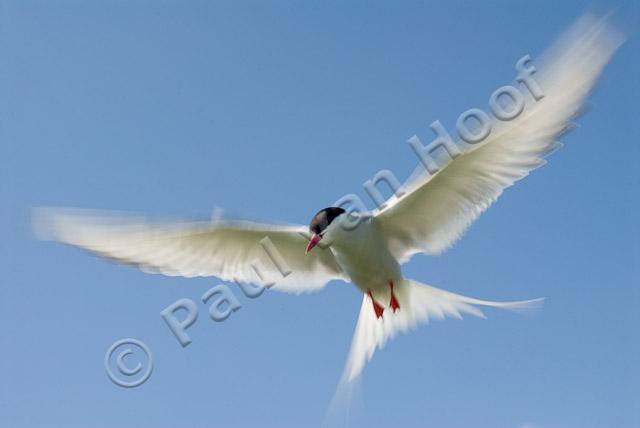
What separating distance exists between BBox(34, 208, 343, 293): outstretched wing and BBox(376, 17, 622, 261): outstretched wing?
0.76m

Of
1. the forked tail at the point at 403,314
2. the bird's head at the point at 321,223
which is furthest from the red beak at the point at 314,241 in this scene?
the forked tail at the point at 403,314

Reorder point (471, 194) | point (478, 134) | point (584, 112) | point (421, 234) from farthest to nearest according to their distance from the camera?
point (421, 234)
point (471, 194)
point (478, 134)
point (584, 112)

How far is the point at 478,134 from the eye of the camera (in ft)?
16.9

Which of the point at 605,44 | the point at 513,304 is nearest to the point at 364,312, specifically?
the point at 513,304

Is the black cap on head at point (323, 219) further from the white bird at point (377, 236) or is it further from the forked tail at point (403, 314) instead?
the forked tail at point (403, 314)

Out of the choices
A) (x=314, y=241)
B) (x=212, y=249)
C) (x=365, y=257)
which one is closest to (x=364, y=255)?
(x=365, y=257)

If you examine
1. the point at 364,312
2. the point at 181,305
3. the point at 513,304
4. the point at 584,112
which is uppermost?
the point at 181,305

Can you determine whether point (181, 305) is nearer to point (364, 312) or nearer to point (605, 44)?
point (364, 312)

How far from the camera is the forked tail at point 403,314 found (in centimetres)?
593

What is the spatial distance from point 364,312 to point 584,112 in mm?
2562

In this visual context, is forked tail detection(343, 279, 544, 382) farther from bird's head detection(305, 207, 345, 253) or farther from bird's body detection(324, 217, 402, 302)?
bird's head detection(305, 207, 345, 253)

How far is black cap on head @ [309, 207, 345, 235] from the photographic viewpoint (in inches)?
224

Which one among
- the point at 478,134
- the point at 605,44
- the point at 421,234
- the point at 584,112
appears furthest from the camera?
the point at 421,234

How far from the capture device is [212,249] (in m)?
6.10
